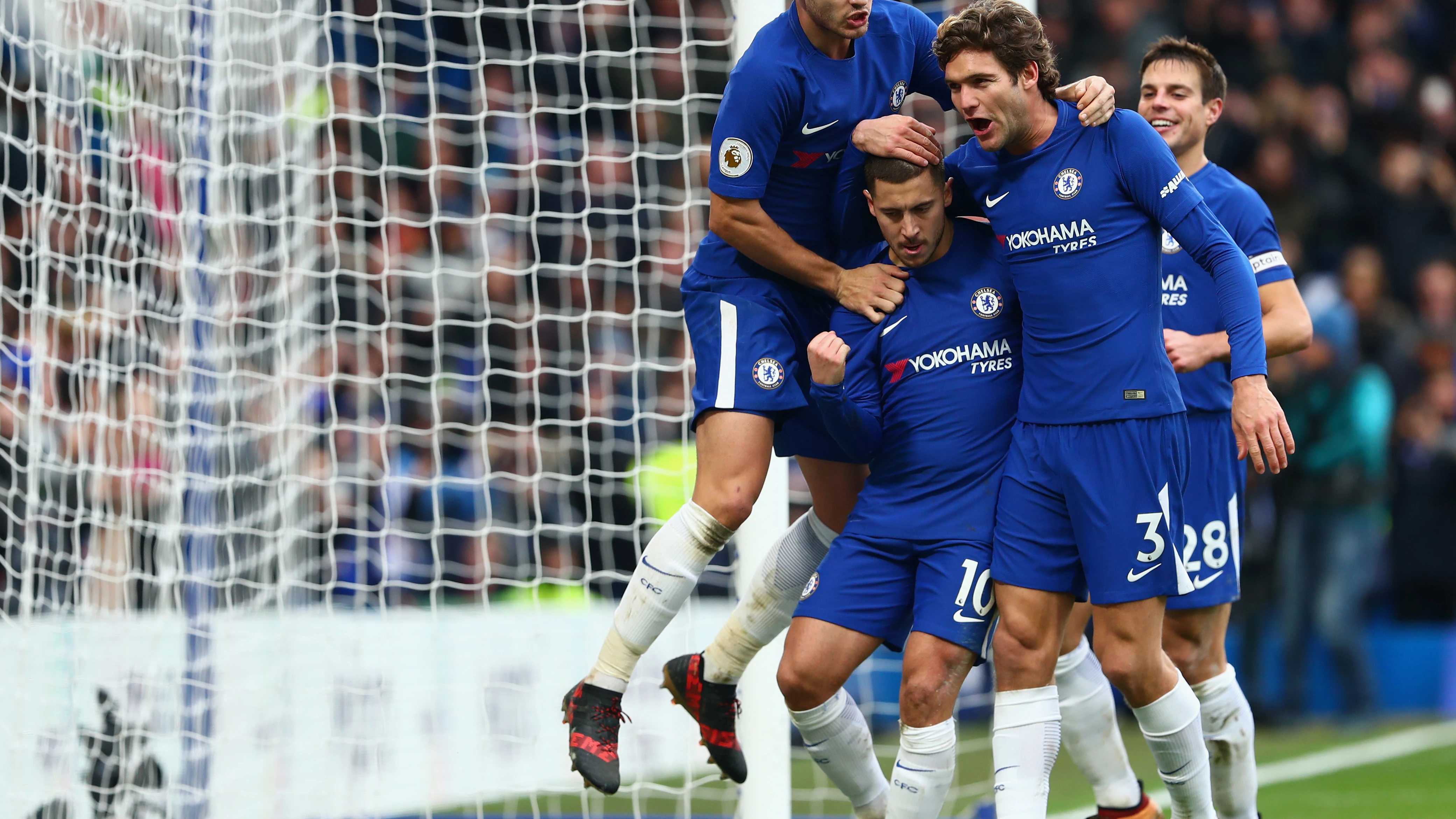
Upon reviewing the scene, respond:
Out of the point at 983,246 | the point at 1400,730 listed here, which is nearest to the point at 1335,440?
the point at 1400,730

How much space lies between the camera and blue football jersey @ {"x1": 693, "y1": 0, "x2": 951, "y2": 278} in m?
4.12

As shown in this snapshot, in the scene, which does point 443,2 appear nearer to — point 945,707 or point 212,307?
point 212,307

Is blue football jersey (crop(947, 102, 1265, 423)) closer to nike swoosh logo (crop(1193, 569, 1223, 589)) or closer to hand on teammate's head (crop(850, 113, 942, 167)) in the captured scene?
hand on teammate's head (crop(850, 113, 942, 167))

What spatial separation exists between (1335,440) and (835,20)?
6.37 m

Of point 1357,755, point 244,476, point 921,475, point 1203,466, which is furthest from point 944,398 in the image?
point 1357,755

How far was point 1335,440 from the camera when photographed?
369 inches

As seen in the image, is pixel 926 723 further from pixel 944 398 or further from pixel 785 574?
pixel 944 398

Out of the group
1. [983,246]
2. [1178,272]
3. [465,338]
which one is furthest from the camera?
[465,338]

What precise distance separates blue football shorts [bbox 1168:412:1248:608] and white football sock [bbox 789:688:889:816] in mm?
972

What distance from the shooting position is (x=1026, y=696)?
4027 mm

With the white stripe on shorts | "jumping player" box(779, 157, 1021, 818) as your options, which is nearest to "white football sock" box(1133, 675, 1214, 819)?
"jumping player" box(779, 157, 1021, 818)

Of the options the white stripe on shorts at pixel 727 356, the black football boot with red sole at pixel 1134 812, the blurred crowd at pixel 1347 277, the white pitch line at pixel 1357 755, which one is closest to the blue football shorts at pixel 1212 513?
the black football boot with red sole at pixel 1134 812

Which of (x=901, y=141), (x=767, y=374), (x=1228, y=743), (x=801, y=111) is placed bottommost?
(x=1228, y=743)

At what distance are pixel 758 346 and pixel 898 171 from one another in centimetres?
60
